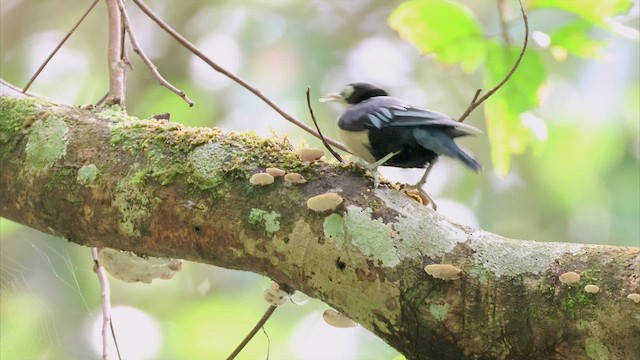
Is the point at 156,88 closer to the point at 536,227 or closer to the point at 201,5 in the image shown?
the point at 201,5

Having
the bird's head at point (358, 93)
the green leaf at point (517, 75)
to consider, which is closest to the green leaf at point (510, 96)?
the green leaf at point (517, 75)

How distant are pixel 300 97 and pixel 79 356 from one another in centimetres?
171

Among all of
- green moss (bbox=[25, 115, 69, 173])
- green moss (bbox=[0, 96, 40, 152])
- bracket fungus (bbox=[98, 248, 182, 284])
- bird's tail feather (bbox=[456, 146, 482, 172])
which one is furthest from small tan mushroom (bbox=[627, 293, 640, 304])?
green moss (bbox=[0, 96, 40, 152])

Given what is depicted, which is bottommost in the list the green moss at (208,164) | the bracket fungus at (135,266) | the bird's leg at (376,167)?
the bracket fungus at (135,266)

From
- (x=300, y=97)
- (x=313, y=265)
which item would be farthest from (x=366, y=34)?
(x=313, y=265)

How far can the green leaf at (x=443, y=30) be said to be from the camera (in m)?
1.63

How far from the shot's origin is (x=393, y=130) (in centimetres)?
122

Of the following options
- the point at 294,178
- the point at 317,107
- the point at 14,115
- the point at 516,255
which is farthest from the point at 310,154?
the point at 317,107

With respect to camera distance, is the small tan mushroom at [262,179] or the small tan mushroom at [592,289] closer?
the small tan mushroom at [592,289]

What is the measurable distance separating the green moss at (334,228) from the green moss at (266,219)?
83 mm

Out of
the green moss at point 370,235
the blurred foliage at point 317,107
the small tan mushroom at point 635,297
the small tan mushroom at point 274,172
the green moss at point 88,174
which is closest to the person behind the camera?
the small tan mushroom at point 635,297

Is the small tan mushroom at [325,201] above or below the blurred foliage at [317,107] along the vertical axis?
above

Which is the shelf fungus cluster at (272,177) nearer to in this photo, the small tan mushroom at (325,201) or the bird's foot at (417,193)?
the small tan mushroom at (325,201)

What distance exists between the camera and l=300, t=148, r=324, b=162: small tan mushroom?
1129 millimetres
